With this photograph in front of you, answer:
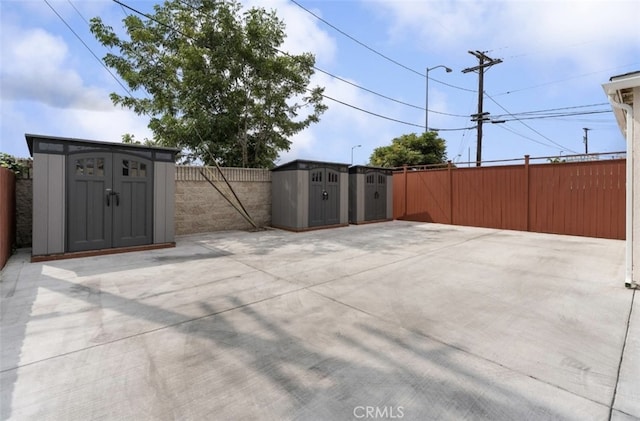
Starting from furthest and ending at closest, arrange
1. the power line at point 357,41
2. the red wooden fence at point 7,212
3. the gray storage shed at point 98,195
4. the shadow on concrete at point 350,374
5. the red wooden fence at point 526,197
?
the power line at point 357,41
the red wooden fence at point 526,197
the gray storage shed at point 98,195
the red wooden fence at point 7,212
the shadow on concrete at point 350,374

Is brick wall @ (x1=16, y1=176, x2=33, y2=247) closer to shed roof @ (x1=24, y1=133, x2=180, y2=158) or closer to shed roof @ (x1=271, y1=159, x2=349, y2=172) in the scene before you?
shed roof @ (x1=24, y1=133, x2=180, y2=158)

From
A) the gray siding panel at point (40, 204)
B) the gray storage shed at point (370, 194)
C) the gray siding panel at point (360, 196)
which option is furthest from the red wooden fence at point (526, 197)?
the gray siding panel at point (40, 204)

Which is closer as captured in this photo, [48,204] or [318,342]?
[318,342]

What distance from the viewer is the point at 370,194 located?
11344 millimetres

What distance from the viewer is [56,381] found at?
6.24 ft

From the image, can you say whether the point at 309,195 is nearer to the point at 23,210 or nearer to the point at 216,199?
the point at 216,199

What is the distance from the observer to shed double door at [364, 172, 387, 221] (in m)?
11.2

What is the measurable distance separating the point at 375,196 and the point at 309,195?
331 cm

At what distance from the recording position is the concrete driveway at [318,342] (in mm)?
1708

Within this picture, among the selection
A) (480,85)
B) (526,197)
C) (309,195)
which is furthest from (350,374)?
(480,85)

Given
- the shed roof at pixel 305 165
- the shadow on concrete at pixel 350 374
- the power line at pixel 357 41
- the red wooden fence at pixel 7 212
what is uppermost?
the power line at pixel 357 41

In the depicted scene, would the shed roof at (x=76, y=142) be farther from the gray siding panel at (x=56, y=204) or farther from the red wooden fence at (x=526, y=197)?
the red wooden fence at (x=526, y=197)

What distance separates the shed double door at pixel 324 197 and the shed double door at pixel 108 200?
447 centimetres

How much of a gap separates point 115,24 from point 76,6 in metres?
3.37
